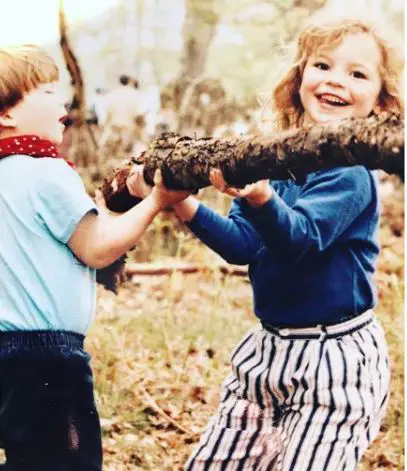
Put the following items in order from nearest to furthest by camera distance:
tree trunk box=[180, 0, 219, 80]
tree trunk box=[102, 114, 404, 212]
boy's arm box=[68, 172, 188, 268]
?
tree trunk box=[102, 114, 404, 212] → boy's arm box=[68, 172, 188, 268] → tree trunk box=[180, 0, 219, 80]

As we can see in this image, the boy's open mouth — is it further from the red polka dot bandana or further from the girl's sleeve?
the red polka dot bandana

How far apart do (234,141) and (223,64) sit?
1252 mm

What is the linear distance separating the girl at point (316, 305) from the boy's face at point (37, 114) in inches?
4.9

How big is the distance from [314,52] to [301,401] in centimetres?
44

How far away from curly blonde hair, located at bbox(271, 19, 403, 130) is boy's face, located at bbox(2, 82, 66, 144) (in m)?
0.31

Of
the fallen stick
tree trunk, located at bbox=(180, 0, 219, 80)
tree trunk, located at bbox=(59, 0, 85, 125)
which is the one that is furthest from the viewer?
the fallen stick

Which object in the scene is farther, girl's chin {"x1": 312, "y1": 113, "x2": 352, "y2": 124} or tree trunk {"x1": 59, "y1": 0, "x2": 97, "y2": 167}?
tree trunk {"x1": 59, "y1": 0, "x2": 97, "y2": 167}

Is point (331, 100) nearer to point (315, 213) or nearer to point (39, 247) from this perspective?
point (315, 213)

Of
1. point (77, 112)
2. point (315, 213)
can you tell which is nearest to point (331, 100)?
point (315, 213)

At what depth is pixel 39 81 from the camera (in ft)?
3.55

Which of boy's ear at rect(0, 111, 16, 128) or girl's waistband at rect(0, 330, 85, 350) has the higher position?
boy's ear at rect(0, 111, 16, 128)

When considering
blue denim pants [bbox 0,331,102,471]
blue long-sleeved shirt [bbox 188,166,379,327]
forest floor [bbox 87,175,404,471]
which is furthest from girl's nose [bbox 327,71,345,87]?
forest floor [bbox 87,175,404,471]

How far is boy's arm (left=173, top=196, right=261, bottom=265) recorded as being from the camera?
110cm

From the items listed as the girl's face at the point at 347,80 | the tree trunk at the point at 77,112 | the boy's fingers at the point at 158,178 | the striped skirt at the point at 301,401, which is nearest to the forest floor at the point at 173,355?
the tree trunk at the point at 77,112
